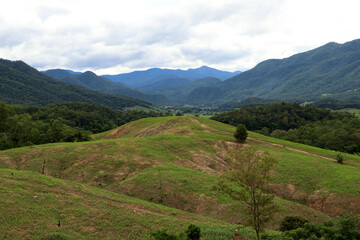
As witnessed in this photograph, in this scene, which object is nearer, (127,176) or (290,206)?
(290,206)

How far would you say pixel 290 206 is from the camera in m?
29.5

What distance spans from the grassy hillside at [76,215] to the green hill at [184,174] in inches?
35.8

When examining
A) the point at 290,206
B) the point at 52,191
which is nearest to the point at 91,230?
the point at 52,191

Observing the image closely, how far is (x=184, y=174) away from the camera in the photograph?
36.8 metres

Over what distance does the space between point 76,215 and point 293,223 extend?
23.6 m

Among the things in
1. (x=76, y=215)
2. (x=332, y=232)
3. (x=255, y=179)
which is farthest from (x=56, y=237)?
(x=332, y=232)

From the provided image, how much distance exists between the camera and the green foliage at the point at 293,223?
22531mm

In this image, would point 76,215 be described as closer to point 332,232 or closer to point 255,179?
point 255,179

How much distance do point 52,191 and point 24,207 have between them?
16.4 ft

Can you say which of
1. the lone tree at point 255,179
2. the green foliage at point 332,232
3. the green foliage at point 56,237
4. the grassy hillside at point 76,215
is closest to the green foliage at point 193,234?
the grassy hillside at point 76,215

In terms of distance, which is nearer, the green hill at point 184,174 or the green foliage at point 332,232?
the green foliage at point 332,232

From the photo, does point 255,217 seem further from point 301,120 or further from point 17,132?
point 301,120

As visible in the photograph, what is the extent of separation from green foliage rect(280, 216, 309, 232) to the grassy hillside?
192 inches

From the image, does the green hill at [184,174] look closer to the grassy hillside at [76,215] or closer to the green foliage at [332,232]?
the grassy hillside at [76,215]
